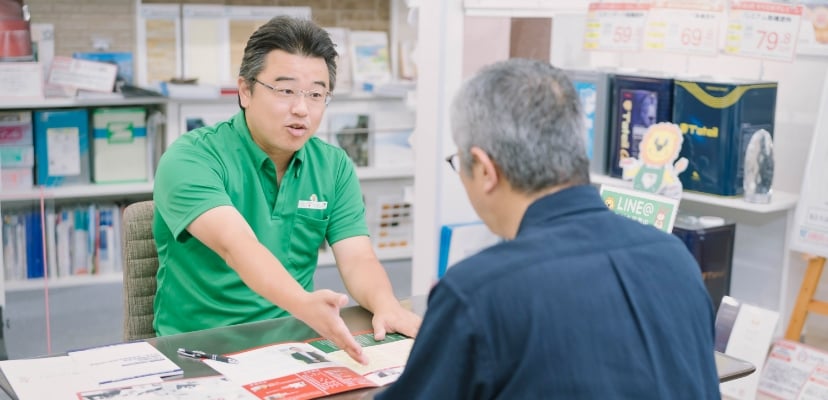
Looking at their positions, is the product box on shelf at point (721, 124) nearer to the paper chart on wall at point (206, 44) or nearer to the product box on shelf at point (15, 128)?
the paper chart on wall at point (206, 44)

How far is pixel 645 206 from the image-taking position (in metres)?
2.37

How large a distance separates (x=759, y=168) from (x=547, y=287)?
2170mm

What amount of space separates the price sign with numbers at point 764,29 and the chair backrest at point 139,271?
1.96 meters

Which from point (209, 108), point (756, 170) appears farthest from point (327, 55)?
point (209, 108)

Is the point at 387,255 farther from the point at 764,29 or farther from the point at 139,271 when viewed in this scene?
the point at 139,271

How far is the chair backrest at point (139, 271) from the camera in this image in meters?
2.37

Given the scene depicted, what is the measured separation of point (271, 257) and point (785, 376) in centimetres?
192

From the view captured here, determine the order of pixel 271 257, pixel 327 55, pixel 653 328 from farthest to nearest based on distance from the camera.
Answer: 1. pixel 327 55
2. pixel 271 257
3. pixel 653 328

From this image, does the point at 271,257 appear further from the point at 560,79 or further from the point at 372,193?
the point at 372,193

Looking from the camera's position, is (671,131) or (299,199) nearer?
(299,199)

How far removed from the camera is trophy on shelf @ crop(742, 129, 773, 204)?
3.14 m

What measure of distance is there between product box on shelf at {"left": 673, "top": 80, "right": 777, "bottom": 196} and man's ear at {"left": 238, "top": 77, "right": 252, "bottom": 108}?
160 cm

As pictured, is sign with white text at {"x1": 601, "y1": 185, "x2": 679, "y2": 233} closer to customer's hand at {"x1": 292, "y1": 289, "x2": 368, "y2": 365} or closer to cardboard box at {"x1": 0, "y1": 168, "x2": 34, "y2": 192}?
customer's hand at {"x1": 292, "y1": 289, "x2": 368, "y2": 365}

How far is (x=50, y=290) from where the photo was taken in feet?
16.5
